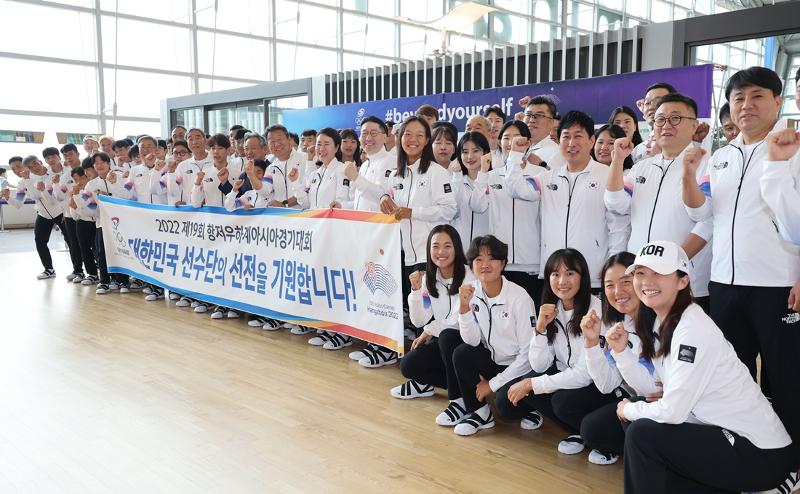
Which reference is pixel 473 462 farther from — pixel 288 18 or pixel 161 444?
pixel 288 18

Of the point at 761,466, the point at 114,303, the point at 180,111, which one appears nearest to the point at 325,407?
the point at 761,466

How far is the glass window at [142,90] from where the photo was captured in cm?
1209

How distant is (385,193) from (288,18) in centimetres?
1118

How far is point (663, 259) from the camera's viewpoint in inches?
77.7

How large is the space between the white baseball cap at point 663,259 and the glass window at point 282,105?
8667 mm

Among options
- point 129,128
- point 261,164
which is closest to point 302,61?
point 129,128

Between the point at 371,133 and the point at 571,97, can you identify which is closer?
the point at 371,133

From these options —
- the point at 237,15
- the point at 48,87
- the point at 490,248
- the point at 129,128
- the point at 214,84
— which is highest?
the point at 237,15

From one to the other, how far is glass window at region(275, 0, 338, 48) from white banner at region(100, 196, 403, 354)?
868 centimetres

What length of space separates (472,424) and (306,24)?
1283 centimetres

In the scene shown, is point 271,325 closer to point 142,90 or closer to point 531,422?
point 531,422

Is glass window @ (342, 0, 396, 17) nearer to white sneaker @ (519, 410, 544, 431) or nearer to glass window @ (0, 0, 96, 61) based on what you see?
glass window @ (0, 0, 96, 61)

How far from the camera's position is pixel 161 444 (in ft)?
9.08

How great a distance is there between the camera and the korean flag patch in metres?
1.89
